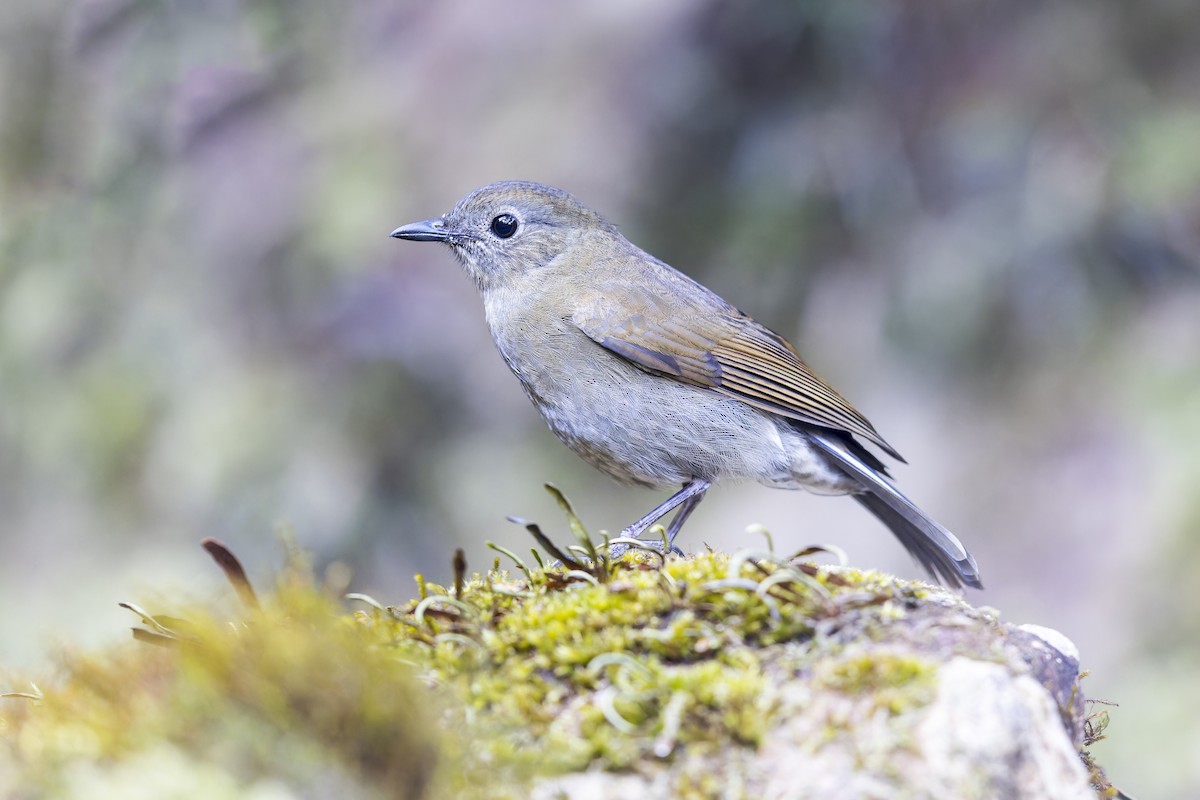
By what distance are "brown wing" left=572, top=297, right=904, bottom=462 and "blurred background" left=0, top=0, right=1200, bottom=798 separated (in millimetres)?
3475

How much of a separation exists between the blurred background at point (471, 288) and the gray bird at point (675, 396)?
3306 millimetres

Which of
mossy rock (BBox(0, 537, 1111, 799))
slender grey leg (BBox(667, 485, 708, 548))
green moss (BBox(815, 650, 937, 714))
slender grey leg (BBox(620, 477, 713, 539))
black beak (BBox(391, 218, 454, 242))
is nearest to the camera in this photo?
mossy rock (BBox(0, 537, 1111, 799))

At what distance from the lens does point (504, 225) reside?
5.14m

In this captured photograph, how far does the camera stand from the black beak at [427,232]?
507 cm

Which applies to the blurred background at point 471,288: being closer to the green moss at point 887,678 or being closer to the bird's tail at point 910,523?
the bird's tail at point 910,523

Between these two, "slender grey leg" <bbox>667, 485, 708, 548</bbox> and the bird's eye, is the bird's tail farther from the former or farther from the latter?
the bird's eye

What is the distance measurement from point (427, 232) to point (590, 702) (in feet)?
10.8

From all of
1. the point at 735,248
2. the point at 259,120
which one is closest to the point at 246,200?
the point at 259,120

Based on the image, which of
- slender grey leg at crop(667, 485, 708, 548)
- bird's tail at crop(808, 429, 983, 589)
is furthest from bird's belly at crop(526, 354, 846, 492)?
bird's tail at crop(808, 429, 983, 589)

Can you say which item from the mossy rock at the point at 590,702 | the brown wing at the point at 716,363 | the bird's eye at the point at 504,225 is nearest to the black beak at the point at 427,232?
the bird's eye at the point at 504,225

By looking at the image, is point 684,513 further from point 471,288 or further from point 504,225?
point 471,288

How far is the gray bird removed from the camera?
14.3 ft

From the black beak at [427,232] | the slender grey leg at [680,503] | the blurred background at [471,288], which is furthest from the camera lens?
the blurred background at [471,288]

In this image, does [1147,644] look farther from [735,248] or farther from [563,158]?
[563,158]
